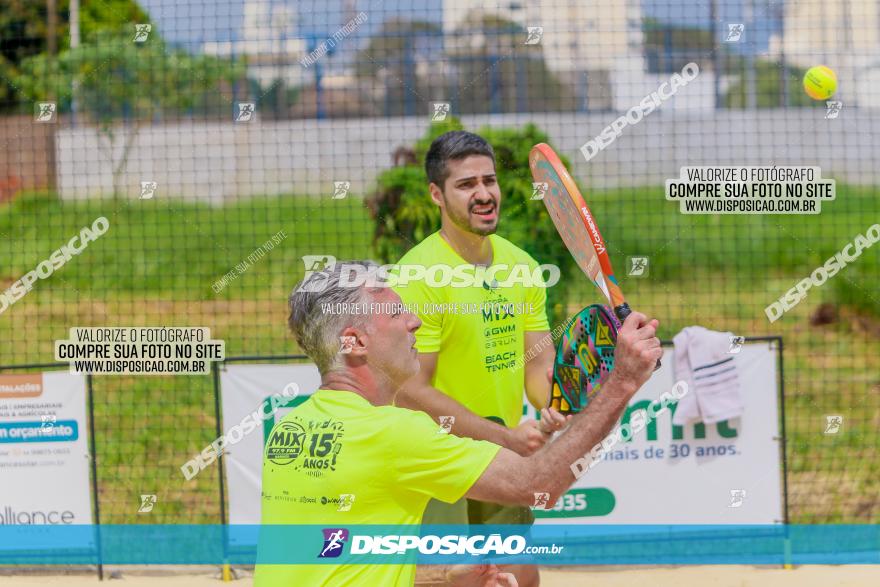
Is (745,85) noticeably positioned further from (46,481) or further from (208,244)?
(46,481)

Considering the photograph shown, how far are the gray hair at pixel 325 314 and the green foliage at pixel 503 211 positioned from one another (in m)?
4.30

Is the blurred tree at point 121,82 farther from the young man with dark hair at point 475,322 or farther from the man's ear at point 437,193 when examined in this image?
the young man with dark hair at point 475,322

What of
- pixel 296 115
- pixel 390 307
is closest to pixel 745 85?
Answer: pixel 296 115

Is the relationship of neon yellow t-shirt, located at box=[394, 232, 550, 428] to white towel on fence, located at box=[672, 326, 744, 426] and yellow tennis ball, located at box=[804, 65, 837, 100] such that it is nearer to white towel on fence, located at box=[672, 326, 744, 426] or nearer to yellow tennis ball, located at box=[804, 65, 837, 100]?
white towel on fence, located at box=[672, 326, 744, 426]

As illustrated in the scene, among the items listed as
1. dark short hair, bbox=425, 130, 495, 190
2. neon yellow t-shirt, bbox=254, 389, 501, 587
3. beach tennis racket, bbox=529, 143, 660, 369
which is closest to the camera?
neon yellow t-shirt, bbox=254, 389, 501, 587

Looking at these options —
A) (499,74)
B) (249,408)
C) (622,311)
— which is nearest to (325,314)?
(622,311)

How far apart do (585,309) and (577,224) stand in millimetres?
312

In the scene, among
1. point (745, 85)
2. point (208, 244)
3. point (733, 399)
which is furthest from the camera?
point (745, 85)

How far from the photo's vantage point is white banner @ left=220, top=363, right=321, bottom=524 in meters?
6.47

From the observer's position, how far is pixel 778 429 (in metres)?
6.51

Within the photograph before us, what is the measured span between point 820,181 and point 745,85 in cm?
1115

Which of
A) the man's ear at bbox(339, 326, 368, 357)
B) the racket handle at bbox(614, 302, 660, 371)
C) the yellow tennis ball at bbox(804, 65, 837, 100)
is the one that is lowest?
the man's ear at bbox(339, 326, 368, 357)

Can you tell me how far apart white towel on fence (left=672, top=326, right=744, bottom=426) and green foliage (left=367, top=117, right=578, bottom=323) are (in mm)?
1139

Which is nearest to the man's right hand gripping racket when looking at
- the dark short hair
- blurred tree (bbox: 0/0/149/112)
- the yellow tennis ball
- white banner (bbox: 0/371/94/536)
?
the dark short hair
